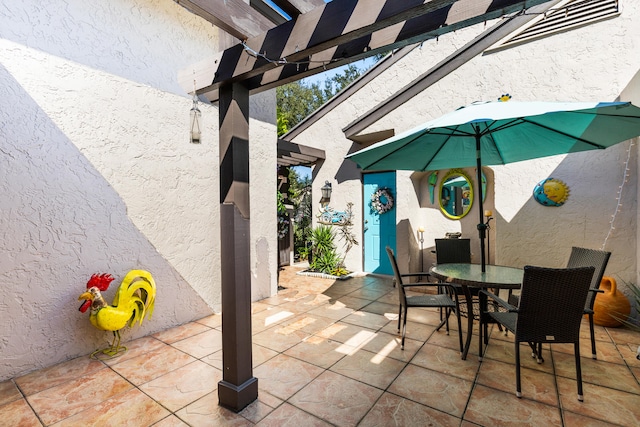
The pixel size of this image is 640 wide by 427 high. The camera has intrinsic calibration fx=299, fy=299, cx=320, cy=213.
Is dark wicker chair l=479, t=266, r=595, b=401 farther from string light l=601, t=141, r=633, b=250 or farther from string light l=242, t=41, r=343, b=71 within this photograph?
string light l=601, t=141, r=633, b=250

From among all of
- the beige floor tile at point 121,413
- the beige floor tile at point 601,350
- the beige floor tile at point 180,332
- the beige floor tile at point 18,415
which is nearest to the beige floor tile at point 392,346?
the beige floor tile at point 601,350

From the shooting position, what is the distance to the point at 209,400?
87.0 inches

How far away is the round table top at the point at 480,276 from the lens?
264 cm

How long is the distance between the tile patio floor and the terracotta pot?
0.48 feet

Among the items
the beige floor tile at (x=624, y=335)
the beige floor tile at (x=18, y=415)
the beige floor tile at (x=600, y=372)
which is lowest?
the beige floor tile at (x=624, y=335)

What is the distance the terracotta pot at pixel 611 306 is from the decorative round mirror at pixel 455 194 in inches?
89.0

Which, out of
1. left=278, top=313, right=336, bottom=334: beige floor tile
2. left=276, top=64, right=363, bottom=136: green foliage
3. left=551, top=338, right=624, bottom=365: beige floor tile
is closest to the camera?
left=551, top=338, right=624, bottom=365: beige floor tile

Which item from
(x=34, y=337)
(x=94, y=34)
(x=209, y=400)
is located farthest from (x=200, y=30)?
(x=209, y=400)

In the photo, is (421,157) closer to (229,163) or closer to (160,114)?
(229,163)

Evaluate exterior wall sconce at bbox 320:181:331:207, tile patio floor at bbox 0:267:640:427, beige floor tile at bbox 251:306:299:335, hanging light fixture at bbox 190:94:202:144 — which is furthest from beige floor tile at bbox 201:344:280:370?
exterior wall sconce at bbox 320:181:331:207

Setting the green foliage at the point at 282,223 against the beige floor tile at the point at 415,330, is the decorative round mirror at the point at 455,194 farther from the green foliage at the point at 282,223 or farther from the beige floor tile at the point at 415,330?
the green foliage at the point at 282,223

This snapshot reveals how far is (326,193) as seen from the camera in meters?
6.89

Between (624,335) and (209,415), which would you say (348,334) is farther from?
(624,335)

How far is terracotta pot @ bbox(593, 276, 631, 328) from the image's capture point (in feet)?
11.2
